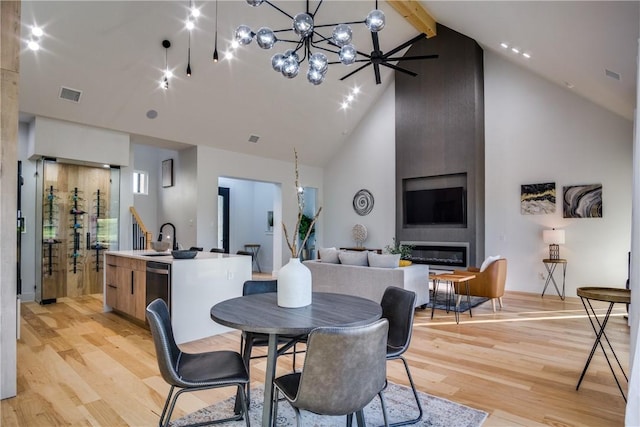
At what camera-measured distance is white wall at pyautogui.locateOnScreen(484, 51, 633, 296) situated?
5957mm

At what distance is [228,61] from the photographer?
20.4 feet

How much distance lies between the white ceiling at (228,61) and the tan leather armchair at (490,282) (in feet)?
9.05

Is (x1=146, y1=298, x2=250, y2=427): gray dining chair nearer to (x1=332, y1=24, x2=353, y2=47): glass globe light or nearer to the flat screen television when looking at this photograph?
(x1=332, y1=24, x2=353, y2=47): glass globe light

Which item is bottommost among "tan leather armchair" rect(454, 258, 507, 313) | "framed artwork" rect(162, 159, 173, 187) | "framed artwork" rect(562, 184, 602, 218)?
"tan leather armchair" rect(454, 258, 507, 313)

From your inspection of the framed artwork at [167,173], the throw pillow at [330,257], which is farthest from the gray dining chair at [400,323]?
the framed artwork at [167,173]

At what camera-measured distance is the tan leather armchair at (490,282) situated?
17.3ft

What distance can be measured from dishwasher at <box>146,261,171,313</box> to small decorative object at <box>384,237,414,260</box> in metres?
4.28

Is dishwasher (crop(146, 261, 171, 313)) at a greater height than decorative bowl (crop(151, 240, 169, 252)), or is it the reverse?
decorative bowl (crop(151, 240, 169, 252))

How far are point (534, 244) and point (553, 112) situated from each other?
2.44 meters

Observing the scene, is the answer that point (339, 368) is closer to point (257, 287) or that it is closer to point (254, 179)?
point (257, 287)

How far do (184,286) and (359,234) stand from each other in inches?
231

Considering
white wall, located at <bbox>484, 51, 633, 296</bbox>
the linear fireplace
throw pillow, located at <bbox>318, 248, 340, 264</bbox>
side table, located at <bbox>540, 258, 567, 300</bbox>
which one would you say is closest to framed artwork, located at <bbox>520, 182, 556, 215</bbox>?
white wall, located at <bbox>484, 51, 633, 296</bbox>

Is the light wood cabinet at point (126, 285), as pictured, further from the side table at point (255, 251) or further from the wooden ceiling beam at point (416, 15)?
the wooden ceiling beam at point (416, 15)

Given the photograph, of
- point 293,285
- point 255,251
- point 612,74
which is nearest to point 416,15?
point 612,74
